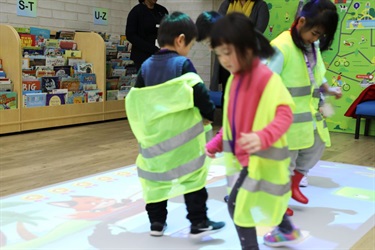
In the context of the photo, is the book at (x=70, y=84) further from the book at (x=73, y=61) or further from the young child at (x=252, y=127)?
the young child at (x=252, y=127)

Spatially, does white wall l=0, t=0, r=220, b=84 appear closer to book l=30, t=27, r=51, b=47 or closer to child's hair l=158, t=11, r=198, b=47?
book l=30, t=27, r=51, b=47

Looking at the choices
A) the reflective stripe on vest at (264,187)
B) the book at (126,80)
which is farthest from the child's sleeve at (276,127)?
the book at (126,80)

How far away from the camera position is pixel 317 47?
2.26 meters

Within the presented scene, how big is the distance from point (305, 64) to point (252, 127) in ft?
2.93

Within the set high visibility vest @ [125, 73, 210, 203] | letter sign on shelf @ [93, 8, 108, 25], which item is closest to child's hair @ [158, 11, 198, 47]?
high visibility vest @ [125, 73, 210, 203]

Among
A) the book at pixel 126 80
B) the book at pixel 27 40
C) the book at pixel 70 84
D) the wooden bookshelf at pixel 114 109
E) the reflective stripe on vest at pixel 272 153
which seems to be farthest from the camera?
the book at pixel 126 80

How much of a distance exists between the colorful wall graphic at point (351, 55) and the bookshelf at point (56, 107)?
90.9 inches

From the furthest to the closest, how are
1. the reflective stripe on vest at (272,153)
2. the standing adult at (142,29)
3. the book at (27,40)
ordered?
the book at (27,40)
the standing adult at (142,29)
the reflective stripe on vest at (272,153)

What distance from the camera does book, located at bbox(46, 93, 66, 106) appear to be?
15.4ft

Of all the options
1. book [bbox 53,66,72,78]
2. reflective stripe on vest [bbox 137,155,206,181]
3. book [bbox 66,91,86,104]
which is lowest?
book [bbox 66,91,86,104]

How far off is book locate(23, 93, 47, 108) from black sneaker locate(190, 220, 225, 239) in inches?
117

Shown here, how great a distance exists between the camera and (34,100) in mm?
4543

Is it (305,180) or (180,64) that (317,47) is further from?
(305,180)

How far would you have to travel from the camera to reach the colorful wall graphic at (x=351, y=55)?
16.6 ft
